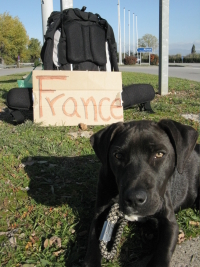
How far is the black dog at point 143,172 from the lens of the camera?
2.12 m

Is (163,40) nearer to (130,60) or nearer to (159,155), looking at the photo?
(159,155)

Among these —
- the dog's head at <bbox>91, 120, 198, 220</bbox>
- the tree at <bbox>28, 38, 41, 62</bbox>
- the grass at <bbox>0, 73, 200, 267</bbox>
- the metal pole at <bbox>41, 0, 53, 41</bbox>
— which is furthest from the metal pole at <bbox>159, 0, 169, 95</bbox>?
the tree at <bbox>28, 38, 41, 62</bbox>

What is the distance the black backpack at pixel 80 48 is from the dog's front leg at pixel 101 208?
3263 mm

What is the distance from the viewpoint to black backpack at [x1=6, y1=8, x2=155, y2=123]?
18.6ft

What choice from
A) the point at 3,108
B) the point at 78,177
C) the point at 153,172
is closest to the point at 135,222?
the point at 153,172

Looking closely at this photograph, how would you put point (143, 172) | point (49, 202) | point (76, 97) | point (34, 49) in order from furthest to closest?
point (34, 49)
point (76, 97)
point (49, 202)
point (143, 172)

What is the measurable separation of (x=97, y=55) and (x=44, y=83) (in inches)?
49.9

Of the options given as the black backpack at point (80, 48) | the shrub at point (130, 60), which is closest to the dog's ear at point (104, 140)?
the black backpack at point (80, 48)

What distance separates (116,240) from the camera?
93.5 inches

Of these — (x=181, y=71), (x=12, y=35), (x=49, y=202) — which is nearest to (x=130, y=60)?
(x=12, y=35)

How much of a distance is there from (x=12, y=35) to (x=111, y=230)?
197ft

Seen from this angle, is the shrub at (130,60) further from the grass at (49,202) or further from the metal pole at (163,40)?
the grass at (49,202)

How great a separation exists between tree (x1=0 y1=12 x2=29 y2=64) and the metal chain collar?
59.5 m

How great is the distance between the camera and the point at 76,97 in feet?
18.5
